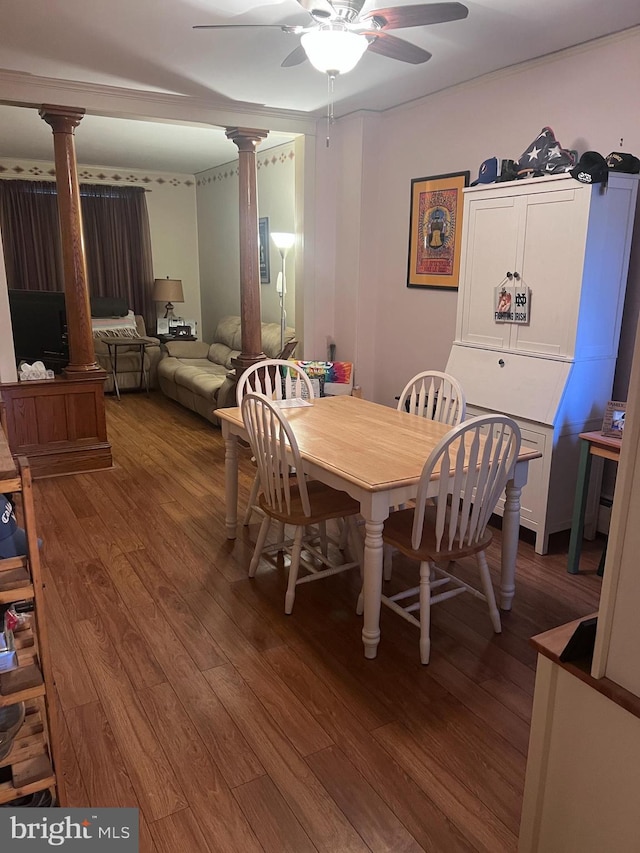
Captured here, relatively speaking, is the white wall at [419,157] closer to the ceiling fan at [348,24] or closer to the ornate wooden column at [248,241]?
the ornate wooden column at [248,241]

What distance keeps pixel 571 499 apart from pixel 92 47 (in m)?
3.50

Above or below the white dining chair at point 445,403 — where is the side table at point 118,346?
below

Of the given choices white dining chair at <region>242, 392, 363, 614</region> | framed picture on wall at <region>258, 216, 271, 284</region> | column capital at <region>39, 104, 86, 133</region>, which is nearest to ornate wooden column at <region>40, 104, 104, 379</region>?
column capital at <region>39, 104, 86, 133</region>

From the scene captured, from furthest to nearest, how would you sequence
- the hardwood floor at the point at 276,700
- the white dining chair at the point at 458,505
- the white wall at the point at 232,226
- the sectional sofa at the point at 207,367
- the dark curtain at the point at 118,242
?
the dark curtain at the point at 118,242 → the white wall at the point at 232,226 → the sectional sofa at the point at 207,367 → the white dining chair at the point at 458,505 → the hardwood floor at the point at 276,700

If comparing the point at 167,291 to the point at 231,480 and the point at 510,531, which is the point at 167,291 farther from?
the point at 510,531

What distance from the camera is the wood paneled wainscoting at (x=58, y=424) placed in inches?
169

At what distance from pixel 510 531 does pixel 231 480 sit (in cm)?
145

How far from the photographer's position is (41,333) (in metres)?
4.71

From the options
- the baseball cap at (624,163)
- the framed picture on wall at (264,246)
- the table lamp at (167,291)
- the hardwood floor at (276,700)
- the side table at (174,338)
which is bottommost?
the hardwood floor at (276,700)

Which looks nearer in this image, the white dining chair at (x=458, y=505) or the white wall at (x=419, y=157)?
the white dining chair at (x=458, y=505)

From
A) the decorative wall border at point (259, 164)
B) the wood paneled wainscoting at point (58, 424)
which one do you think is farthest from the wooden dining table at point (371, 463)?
the decorative wall border at point (259, 164)

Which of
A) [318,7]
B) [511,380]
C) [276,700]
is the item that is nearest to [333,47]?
[318,7]

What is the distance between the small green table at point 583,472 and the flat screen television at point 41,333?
3549 millimetres

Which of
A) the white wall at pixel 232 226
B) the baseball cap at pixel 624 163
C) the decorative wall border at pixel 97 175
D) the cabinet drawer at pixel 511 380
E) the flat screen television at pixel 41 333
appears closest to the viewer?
the baseball cap at pixel 624 163
